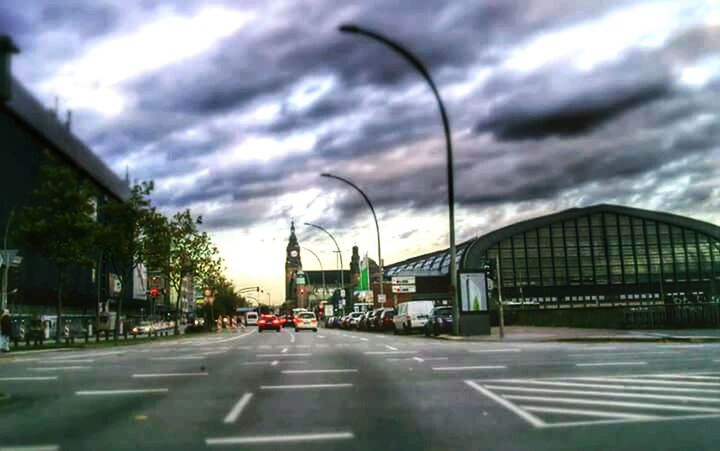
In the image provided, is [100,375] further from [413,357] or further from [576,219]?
[576,219]

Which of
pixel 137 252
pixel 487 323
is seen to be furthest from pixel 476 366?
pixel 137 252

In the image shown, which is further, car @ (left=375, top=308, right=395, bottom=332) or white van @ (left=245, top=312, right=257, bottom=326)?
white van @ (left=245, top=312, right=257, bottom=326)

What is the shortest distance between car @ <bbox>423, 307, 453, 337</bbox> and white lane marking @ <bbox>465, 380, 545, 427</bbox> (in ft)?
71.6

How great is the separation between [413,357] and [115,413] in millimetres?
9215

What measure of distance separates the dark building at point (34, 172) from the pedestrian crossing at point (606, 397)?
6018 mm

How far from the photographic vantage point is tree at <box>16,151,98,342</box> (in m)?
33.3

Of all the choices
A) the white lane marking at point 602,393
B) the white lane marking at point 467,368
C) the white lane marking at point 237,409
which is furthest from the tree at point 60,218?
the white lane marking at point 602,393

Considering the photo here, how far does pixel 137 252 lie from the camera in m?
47.4

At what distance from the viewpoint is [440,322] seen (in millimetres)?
32500

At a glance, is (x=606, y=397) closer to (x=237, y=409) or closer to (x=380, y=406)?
(x=380, y=406)

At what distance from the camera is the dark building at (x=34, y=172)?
5852 millimetres

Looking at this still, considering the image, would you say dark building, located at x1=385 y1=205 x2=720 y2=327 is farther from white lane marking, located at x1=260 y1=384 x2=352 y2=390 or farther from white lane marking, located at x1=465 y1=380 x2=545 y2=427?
white lane marking, located at x1=465 y1=380 x2=545 y2=427

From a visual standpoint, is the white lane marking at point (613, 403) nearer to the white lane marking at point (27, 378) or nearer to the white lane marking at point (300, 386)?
the white lane marking at point (300, 386)

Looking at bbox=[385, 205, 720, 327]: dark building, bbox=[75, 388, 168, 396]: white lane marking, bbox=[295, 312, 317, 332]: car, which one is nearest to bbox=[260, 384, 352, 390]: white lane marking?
bbox=[75, 388, 168, 396]: white lane marking
